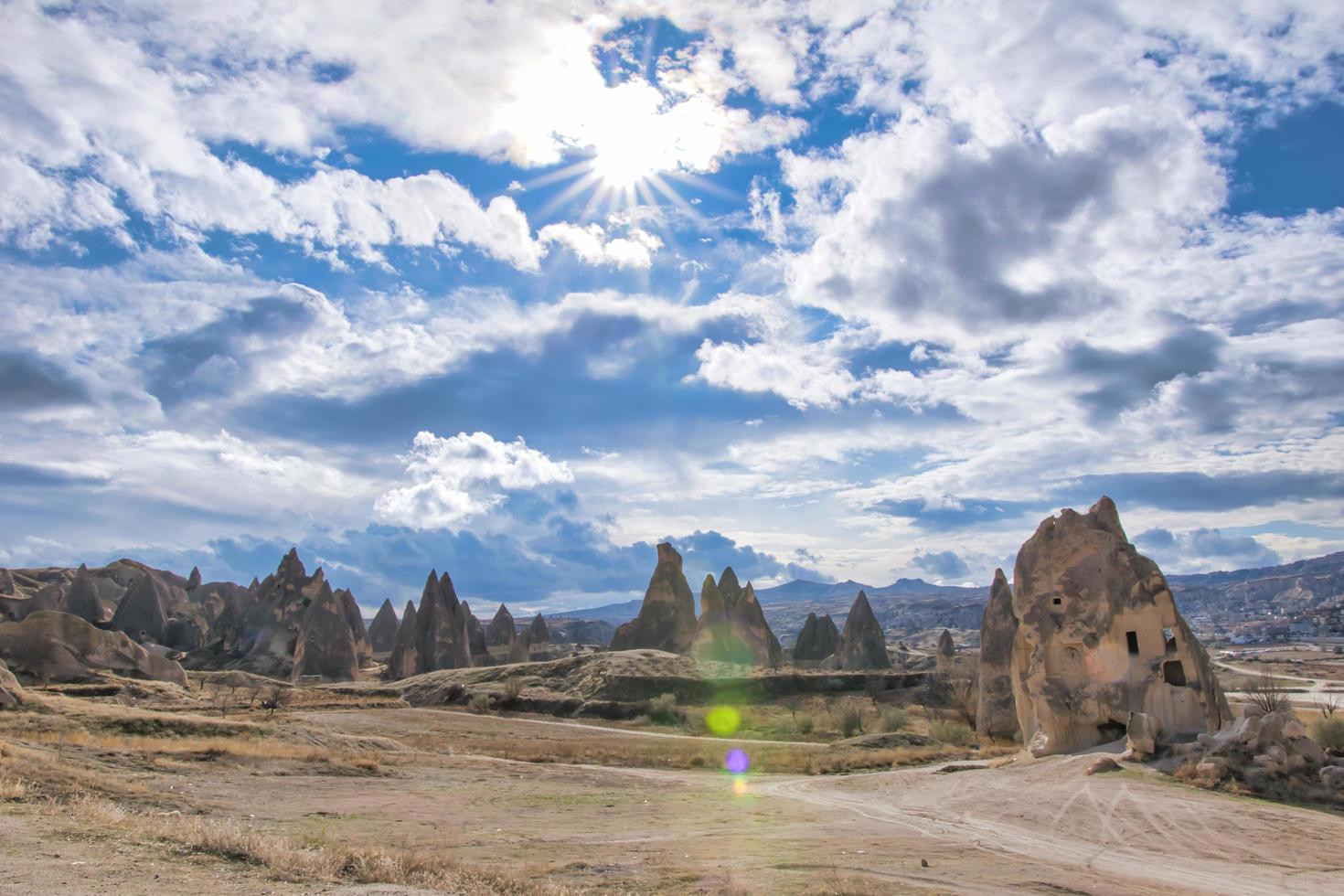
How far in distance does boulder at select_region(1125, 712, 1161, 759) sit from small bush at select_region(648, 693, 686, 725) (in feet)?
94.4

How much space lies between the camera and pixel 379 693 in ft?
188

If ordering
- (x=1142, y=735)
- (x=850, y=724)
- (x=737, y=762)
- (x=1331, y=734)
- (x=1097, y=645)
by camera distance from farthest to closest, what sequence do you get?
(x=850, y=724) → (x=737, y=762) → (x=1097, y=645) → (x=1331, y=734) → (x=1142, y=735)

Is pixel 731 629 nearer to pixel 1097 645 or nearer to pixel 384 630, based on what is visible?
pixel 1097 645

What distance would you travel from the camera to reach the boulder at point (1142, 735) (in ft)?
68.8

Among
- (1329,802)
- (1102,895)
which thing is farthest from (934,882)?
(1329,802)

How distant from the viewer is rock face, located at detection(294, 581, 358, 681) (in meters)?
68.2

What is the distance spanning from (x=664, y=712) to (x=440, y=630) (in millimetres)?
32404

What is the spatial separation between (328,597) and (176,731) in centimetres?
5051

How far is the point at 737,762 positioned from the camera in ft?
98.2

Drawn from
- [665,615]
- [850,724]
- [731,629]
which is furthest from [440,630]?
[850,724]

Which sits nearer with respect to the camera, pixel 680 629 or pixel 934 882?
pixel 934 882

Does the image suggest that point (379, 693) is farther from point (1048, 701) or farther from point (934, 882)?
point (934, 882)

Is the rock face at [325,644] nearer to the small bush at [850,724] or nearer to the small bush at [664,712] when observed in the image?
the small bush at [664,712]

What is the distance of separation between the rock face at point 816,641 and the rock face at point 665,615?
15749mm
